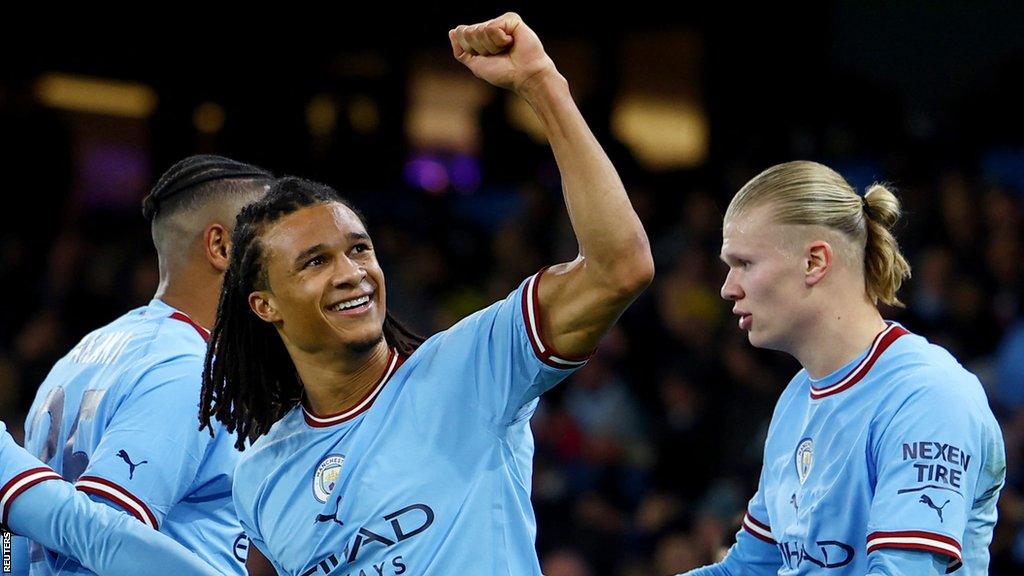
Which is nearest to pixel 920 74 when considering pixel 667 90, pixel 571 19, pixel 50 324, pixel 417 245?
pixel 667 90

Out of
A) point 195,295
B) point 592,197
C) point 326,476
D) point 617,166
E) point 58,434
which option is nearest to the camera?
point 592,197

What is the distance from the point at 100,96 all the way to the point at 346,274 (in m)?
9.75

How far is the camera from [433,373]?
8.76 feet

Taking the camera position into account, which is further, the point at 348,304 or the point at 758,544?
the point at 758,544

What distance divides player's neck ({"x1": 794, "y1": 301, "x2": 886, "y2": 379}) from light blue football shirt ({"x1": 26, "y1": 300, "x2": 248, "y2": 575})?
1367mm

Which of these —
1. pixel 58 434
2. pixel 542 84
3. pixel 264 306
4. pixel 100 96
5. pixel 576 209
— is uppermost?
pixel 542 84

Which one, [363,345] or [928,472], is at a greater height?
[363,345]

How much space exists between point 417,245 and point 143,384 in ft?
20.5

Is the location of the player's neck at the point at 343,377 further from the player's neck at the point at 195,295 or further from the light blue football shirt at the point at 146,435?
the player's neck at the point at 195,295

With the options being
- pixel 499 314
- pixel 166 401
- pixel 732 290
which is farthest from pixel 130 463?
pixel 732 290

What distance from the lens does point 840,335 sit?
9.30 feet

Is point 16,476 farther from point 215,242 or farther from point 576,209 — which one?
point 576,209

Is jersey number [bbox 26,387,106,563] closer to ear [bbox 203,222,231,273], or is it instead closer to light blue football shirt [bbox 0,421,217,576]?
light blue football shirt [bbox 0,421,217,576]

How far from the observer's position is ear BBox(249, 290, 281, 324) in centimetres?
289
